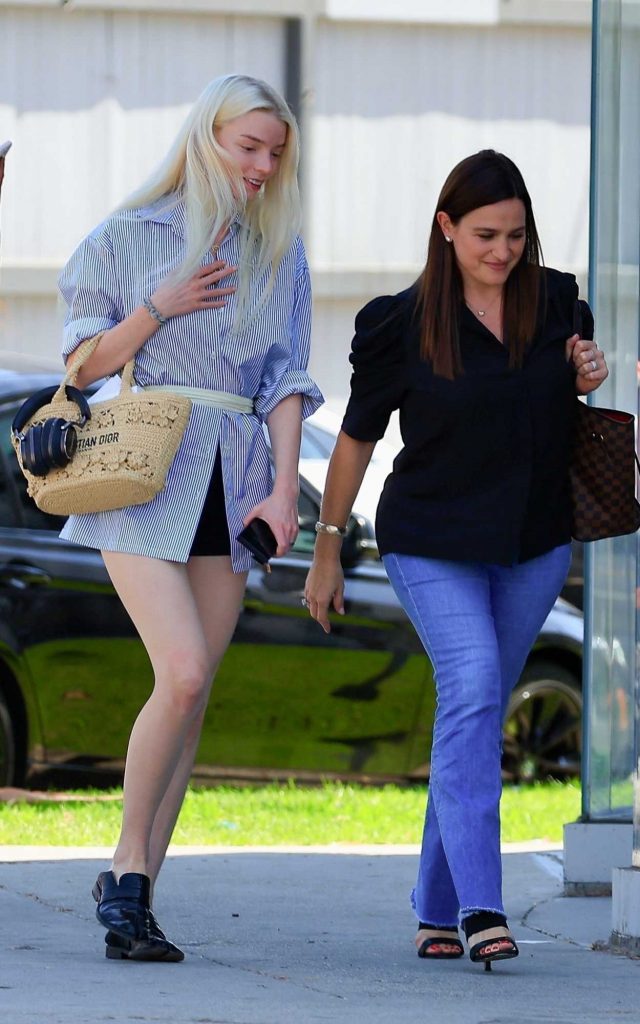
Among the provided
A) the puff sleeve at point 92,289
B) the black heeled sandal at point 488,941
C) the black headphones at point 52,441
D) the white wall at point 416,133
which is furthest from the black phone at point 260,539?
the white wall at point 416,133

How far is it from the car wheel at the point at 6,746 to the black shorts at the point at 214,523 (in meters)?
3.53

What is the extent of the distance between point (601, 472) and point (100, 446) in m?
1.08

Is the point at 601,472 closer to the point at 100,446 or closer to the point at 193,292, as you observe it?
the point at 193,292

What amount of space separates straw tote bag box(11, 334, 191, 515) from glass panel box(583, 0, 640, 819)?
1888 mm

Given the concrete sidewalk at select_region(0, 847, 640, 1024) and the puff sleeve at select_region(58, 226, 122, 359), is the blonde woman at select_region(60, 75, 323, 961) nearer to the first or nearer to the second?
the puff sleeve at select_region(58, 226, 122, 359)

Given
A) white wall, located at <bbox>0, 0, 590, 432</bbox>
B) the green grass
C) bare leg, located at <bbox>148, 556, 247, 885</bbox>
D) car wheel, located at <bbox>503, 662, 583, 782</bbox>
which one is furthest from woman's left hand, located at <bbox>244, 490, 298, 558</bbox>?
white wall, located at <bbox>0, 0, 590, 432</bbox>

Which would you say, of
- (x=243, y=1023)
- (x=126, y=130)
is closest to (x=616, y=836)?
(x=243, y=1023)

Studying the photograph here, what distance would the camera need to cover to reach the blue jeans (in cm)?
430

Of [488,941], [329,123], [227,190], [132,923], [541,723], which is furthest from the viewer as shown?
[329,123]

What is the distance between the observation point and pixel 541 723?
9.28m

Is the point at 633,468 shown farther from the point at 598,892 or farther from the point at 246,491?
the point at 598,892

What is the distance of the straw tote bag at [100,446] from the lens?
173 inches

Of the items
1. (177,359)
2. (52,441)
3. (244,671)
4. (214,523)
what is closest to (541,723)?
(244,671)

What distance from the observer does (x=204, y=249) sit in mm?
4516
